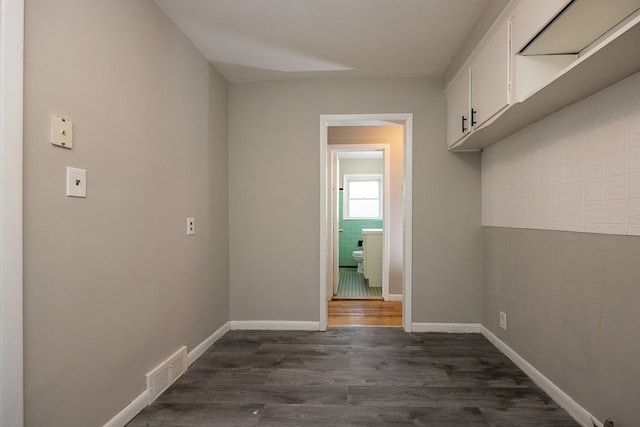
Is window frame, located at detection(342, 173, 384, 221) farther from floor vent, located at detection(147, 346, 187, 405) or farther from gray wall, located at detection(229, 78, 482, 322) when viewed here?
floor vent, located at detection(147, 346, 187, 405)

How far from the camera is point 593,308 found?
1664 millimetres

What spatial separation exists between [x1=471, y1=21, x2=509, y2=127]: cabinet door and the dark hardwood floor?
168cm

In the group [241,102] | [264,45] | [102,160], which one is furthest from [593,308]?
[241,102]

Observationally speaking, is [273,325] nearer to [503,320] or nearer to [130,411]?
[130,411]

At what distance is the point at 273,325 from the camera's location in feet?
10.5

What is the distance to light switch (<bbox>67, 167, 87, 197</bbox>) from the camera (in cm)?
139

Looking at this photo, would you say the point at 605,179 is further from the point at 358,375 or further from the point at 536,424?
the point at 358,375

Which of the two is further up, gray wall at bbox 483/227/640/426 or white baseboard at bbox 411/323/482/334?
gray wall at bbox 483/227/640/426

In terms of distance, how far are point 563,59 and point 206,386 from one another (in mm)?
2722

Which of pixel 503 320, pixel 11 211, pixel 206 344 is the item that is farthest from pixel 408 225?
pixel 11 211

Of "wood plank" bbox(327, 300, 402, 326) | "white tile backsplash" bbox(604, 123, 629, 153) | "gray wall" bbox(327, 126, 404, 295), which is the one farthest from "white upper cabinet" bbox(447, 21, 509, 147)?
"wood plank" bbox(327, 300, 402, 326)

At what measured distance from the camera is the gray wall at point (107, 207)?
4.15 feet

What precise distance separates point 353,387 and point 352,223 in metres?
5.57

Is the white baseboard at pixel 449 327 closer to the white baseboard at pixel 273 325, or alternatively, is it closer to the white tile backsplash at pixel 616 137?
the white baseboard at pixel 273 325
